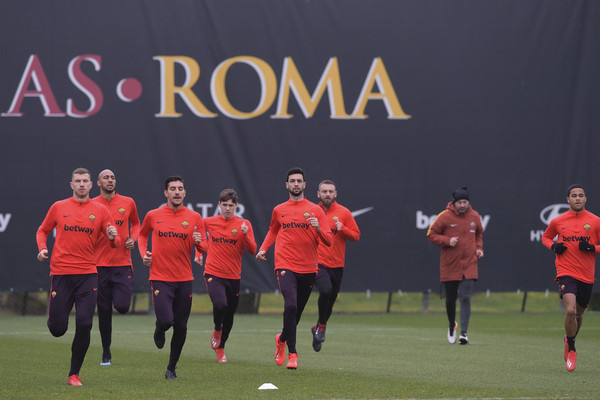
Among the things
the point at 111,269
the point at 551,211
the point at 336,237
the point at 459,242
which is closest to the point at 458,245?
the point at 459,242

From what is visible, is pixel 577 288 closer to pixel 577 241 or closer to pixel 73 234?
pixel 577 241

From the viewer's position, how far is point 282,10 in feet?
68.1

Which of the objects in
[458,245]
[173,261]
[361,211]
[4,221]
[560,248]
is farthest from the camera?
[361,211]

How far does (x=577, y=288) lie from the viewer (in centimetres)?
1077

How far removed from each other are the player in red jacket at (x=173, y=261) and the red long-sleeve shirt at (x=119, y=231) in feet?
A: 4.40

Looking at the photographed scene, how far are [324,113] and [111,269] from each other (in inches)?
392

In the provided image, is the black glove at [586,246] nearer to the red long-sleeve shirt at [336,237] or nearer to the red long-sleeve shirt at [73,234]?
the red long-sleeve shirt at [336,237]

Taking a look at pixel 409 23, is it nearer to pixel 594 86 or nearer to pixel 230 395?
pixel 594 86

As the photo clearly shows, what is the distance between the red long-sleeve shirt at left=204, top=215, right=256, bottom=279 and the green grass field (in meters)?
1.05

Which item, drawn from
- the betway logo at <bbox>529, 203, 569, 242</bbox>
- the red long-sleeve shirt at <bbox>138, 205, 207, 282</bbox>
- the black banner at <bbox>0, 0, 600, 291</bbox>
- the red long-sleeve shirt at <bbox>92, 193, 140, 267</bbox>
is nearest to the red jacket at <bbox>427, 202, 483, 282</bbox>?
the red long-sleeve shirt at <bbox>92, 193, 140, 267</bbox>

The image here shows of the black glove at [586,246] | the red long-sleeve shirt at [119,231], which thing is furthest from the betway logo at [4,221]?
the black glove at [586,246]

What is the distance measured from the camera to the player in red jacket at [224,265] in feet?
38.0

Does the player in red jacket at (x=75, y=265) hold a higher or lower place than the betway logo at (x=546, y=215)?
lower

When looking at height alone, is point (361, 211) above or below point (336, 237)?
above
